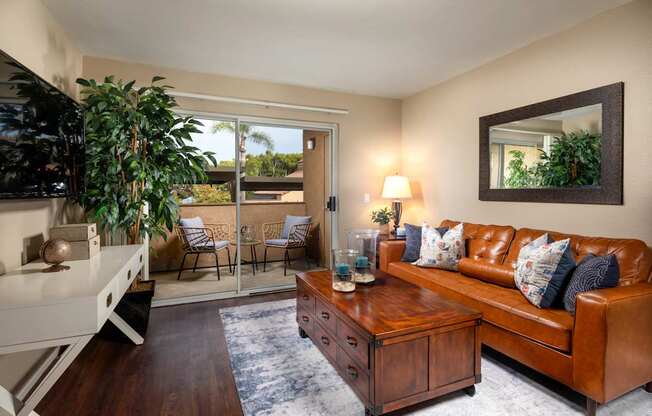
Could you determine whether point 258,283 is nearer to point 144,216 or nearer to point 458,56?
point 144,216

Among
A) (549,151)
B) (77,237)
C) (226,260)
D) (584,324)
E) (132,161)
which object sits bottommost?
(226,260)

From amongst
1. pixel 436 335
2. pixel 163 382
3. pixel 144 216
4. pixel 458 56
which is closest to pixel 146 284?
pixel 144 216

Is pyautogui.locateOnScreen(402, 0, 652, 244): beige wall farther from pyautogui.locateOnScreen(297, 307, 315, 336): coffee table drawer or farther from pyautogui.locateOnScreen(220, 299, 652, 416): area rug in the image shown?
pyautogui.locateOnScreen(297, 307, 315, 336): coffee table drawer

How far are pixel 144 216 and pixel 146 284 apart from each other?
609mm

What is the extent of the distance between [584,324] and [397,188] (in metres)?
2.65

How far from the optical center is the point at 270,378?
2.13 meters

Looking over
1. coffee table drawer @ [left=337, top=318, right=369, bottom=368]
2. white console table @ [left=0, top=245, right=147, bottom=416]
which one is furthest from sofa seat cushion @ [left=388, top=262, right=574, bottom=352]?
white console table @ [left=0, top=245, right=147, bottom=416]

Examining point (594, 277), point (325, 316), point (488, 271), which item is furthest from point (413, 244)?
point (594, 277)

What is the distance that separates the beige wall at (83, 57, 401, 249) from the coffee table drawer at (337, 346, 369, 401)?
8.28ft

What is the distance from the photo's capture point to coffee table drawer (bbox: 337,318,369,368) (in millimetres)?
1722

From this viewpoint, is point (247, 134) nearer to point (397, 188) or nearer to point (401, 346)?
point (397, 188)

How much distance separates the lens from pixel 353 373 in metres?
1.82

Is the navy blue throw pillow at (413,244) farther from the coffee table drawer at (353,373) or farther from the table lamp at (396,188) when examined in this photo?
the coffee table drawer at (353,373)

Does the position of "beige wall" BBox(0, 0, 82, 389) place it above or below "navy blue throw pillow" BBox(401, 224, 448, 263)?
above
